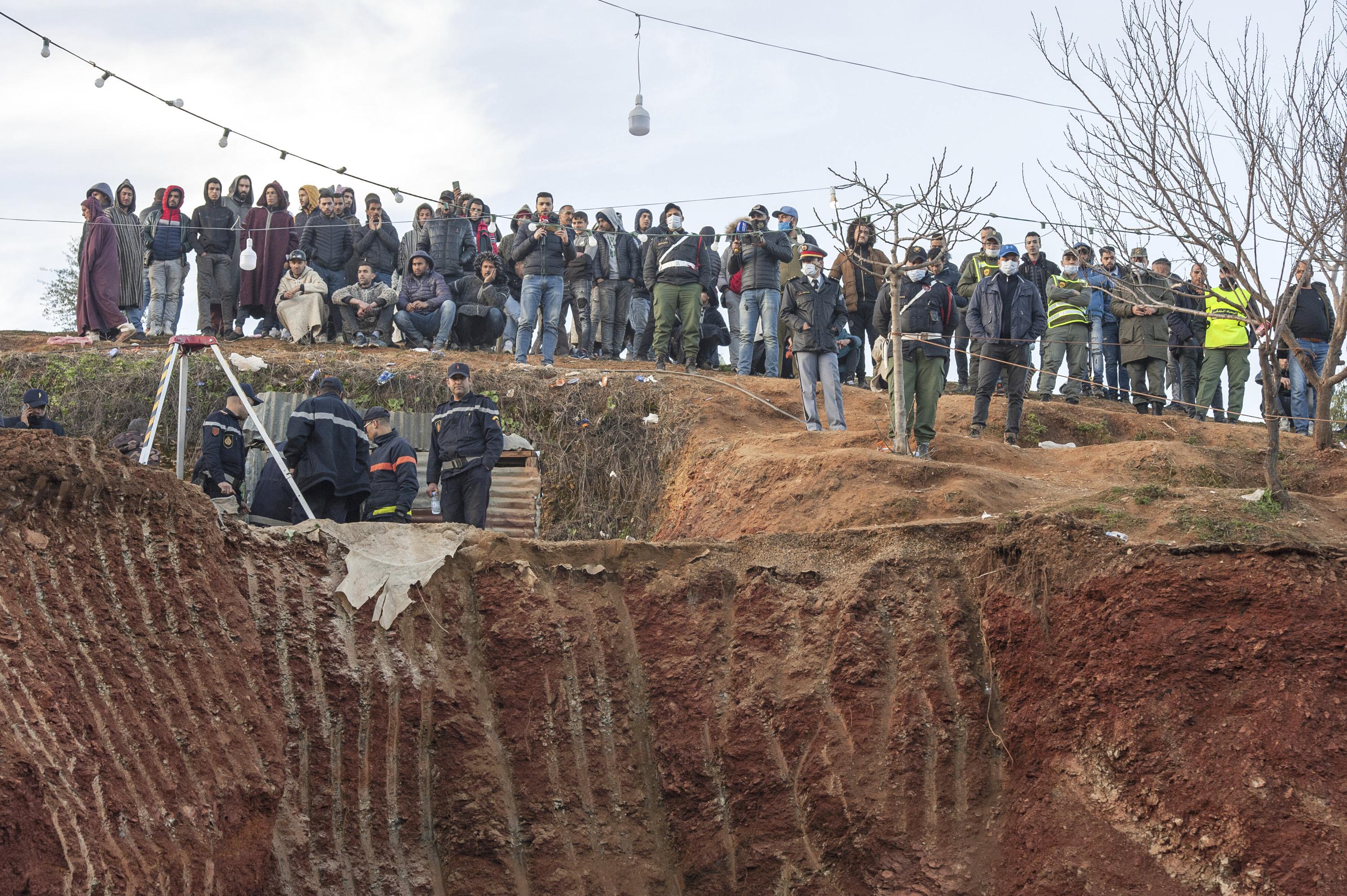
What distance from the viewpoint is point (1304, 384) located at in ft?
42.9

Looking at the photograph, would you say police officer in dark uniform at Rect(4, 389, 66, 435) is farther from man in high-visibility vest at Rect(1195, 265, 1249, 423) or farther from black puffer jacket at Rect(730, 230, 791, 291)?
man in high-visibility vest at Rect(1195, 265, 1249, 423)

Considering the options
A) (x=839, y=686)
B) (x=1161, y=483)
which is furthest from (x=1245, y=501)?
(x=839, y=686)

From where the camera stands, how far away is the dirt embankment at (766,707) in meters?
5.99

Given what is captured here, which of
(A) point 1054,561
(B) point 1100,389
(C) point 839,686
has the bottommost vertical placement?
(C) point 839,686

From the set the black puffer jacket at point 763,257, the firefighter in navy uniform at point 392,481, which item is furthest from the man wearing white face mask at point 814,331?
the firefighter in navy uniform at point 392,481

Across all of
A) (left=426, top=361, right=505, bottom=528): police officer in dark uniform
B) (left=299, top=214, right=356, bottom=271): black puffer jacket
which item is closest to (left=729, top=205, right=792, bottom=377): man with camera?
(left=426, top=361, right=505, bottom=528): police officer in dark uniform

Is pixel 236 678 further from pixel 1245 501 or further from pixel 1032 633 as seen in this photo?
pixel 1245 501

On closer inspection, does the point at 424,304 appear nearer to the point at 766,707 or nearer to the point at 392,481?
the point at 392,481

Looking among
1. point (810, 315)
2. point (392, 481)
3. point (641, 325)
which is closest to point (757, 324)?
point (641, 325)

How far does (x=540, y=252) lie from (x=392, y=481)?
4.56m

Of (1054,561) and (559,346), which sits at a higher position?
(559,346)

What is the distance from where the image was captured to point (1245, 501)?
834 centimetres

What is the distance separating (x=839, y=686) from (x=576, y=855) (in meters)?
1.83

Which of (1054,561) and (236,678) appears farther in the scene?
(1054,561)
